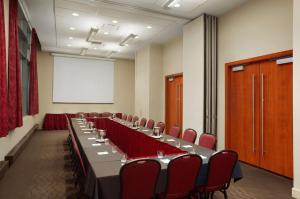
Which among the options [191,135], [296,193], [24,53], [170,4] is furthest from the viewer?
[24,53]

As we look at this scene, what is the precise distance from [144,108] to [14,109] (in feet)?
17.0

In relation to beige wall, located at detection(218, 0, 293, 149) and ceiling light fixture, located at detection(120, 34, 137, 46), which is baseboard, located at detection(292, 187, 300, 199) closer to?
beige wall, located at detection(218, 0, 293, 149)

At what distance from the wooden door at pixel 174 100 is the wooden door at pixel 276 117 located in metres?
3.51

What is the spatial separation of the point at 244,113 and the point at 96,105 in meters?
8.08

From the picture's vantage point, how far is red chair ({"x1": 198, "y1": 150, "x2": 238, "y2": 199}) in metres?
2.52

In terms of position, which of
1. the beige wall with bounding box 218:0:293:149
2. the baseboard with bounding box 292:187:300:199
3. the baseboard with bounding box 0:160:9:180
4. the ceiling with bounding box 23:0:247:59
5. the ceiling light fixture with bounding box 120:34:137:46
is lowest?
the baseboard with bounding box 292:187:300:199

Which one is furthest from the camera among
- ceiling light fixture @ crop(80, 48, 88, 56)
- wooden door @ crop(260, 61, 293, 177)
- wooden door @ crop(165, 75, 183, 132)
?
ceiling light fixture @ crop(80, 48, 88, 56)

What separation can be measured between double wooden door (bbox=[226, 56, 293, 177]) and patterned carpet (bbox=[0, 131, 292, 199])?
35 cm

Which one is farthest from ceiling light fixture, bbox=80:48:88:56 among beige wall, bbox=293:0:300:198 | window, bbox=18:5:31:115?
beige wall, bbox=293:0:300:198

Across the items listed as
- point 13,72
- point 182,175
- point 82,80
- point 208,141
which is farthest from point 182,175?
point 82,80

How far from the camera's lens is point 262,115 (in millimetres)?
4715

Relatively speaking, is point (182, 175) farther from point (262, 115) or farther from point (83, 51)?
point (83, 51)

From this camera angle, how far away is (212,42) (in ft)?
19.1

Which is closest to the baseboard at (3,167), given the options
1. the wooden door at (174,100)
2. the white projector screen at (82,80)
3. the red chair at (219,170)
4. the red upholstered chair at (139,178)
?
the red upholstered chair at (139,178)
